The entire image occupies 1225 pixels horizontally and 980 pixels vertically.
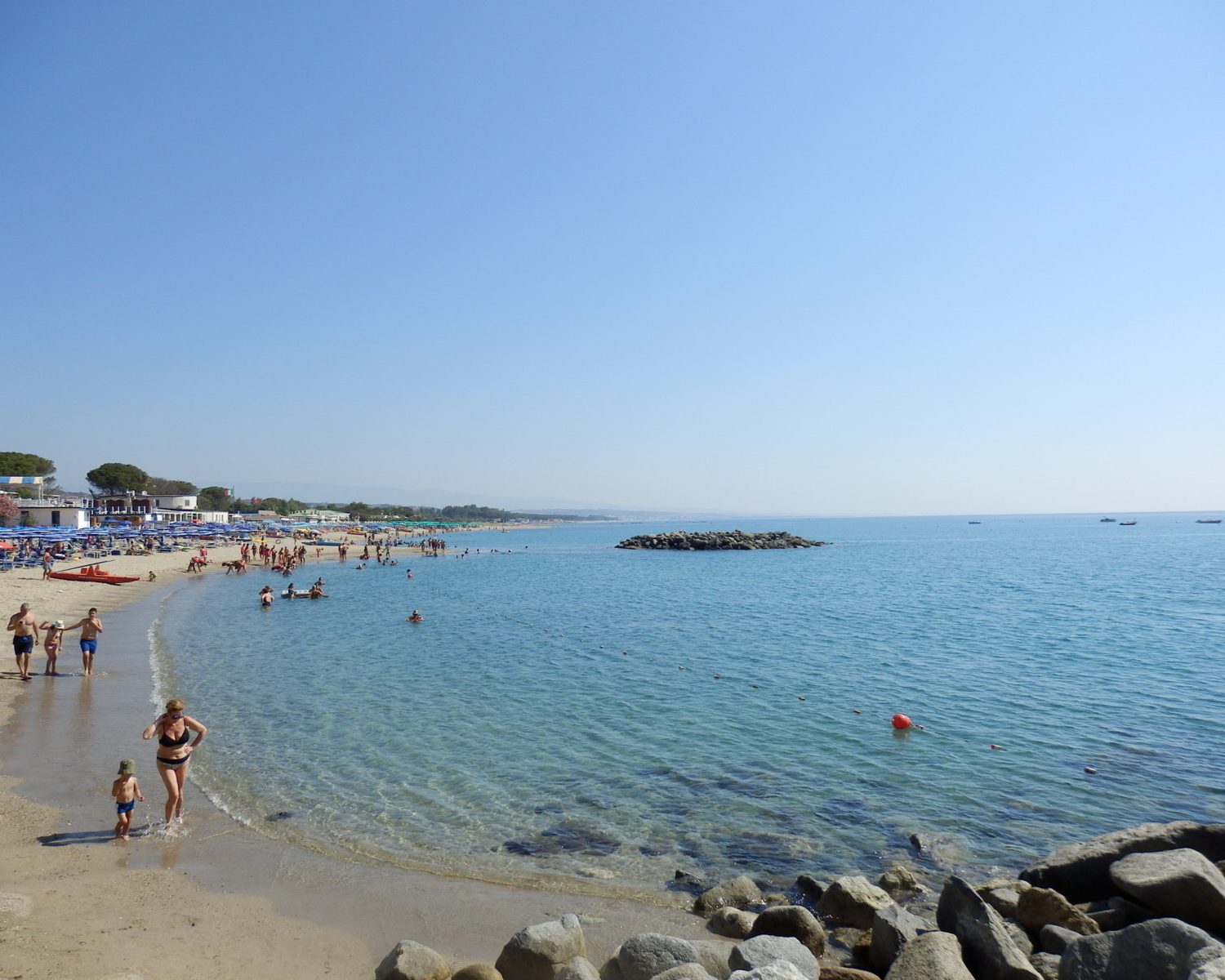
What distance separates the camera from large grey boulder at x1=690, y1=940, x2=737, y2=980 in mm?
6500

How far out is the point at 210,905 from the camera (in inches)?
309

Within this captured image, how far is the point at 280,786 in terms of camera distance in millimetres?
11969

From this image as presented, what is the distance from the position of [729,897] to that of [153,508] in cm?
12368

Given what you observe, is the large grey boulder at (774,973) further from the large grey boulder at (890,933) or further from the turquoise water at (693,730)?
the turquoise water at (693,730)

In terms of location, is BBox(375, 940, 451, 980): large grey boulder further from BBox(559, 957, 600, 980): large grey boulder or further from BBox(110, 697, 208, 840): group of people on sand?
BBox(110, 697, 208, 840): group of people on sand

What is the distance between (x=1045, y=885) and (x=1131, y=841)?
113 cm

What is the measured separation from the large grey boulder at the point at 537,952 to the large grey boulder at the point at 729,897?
202cm

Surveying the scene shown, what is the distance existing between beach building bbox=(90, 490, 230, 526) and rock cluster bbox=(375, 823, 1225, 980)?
90.1 m

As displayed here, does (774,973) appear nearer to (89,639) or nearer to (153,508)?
(89,639)

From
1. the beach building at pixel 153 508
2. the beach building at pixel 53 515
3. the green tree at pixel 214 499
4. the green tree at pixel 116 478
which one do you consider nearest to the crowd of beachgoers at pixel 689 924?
the beach building at pixel 53 515

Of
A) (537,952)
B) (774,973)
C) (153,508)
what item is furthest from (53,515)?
(774,973)

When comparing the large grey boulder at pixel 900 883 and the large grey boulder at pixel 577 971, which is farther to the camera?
the large grey boulder at pixel 900 883

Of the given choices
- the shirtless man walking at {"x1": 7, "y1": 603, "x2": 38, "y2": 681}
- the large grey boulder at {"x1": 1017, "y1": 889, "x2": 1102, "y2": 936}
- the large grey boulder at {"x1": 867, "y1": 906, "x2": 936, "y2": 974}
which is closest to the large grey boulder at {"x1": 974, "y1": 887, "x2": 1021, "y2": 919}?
the large grey boulder at {"x1": 1017, "y1": 889, "x2": 1102, "y2": 936}

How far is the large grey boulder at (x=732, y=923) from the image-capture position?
25.3 ft
